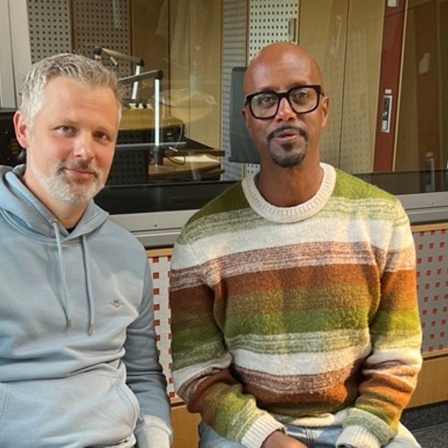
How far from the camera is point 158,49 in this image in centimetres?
185

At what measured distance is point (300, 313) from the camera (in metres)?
1.32

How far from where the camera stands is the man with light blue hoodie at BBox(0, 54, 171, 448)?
112 cm

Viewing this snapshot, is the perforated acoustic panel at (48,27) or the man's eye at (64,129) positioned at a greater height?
the perforated acoustic panel at (48,27)

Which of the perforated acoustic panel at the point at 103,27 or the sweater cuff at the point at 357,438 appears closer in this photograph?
the sweater cuff at the point at 357,438

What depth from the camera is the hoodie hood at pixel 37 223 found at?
1160 mm

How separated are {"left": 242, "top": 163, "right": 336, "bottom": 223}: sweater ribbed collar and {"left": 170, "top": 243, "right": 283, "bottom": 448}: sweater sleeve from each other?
187mm

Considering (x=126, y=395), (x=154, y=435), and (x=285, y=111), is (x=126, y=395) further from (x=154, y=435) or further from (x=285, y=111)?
(x=285, y=111)

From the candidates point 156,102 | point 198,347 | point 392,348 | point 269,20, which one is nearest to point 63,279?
point 198,347

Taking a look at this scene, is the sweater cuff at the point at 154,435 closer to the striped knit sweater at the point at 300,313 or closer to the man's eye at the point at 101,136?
the striped knit sweater at the point at 300,313

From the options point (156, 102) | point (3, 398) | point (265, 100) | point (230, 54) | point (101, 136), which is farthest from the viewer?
point (230, 54)

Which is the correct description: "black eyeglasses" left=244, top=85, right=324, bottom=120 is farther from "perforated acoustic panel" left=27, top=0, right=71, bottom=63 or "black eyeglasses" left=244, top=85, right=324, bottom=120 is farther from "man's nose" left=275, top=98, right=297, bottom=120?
"perforated acoustic panel" left=27, top=0, right=71, bottom=63

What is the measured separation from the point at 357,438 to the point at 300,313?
0.94 feet

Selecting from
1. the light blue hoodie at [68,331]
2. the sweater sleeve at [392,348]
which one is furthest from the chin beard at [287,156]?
the light blue hoodie at [68,331]

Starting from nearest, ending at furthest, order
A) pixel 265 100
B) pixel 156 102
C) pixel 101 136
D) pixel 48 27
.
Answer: pixel 101 136 < pixel 265 100 < pixel 48 27 < pixel 156 102
